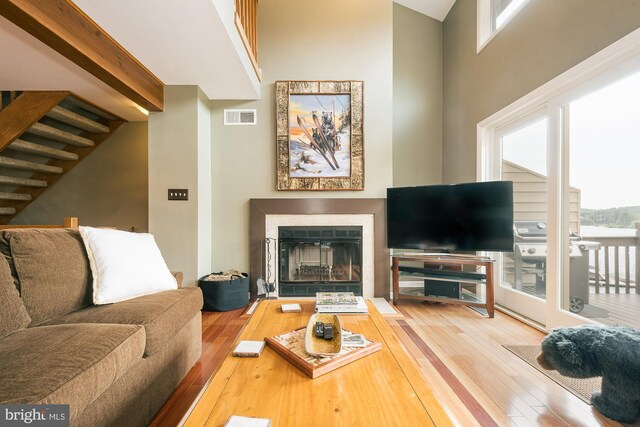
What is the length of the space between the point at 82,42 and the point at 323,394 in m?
2.69

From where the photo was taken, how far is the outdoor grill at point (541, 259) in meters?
2.17

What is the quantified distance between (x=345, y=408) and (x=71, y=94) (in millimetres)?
4068

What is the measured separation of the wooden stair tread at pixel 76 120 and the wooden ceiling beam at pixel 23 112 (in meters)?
0.13

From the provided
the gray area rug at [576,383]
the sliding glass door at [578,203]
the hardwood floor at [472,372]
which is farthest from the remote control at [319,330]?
the sliding glass door at [578,203]

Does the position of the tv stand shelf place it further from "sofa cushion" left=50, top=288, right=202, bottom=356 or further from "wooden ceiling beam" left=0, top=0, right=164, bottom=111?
"wooden ceiling beam" left=0, top=0, right=164, bottom=111

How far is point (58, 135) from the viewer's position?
3.47 meters

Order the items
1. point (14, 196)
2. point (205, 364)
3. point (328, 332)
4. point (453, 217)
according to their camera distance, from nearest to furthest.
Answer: point (328, 332) → point (205, 364) → point (453, 217) → point (14, 196)

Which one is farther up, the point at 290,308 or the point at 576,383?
the point at 290,308

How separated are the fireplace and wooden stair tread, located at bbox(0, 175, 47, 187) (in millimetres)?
3196

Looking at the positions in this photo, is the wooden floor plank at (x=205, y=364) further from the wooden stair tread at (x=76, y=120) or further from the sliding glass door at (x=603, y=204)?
the wooden stair tread at (x=76, y=120)

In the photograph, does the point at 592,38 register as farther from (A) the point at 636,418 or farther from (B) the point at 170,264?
(B) the point at 170,264

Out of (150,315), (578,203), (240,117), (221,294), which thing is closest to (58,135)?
(240,117)

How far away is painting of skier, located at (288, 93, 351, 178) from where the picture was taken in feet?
11.0

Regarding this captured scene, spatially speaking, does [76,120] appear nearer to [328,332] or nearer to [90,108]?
[90,108]
